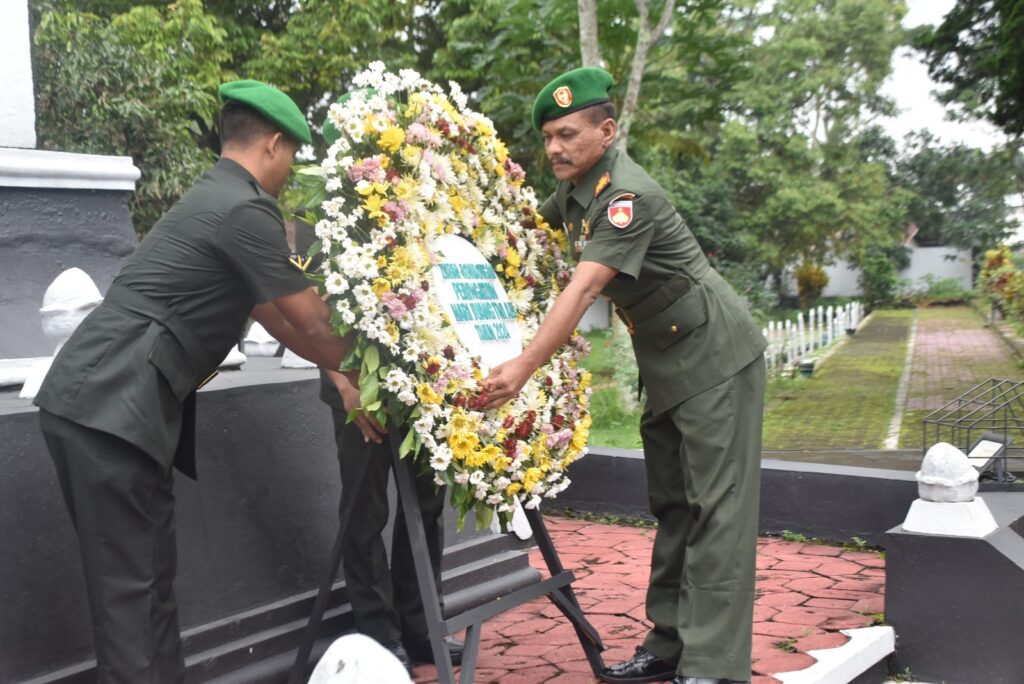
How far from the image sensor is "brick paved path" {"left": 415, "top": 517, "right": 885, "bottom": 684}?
387 centimetres

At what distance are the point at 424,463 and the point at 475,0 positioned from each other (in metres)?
13.1

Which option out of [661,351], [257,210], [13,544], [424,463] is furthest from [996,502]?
[13,544]

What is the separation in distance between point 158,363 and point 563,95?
4.78ft

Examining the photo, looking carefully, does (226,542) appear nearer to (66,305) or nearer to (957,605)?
(66,305)

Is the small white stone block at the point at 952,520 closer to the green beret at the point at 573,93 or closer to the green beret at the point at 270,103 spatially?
the green beret at the point at 573,93

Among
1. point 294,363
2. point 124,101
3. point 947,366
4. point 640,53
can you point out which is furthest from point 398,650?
point 947,366

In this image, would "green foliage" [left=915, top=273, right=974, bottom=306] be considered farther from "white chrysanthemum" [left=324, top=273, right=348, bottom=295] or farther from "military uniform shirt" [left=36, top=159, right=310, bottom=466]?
"military uniform shirt" [left=36, top=159, right=310, bottom=466]

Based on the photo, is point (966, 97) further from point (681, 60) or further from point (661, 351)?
point (661, 351)

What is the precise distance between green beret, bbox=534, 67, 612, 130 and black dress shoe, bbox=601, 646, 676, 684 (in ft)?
Answer: 6.21

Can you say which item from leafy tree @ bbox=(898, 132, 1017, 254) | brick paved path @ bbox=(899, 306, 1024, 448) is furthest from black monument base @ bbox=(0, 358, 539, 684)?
leafy tree @ bbox=(898, 132, 1017, 254)

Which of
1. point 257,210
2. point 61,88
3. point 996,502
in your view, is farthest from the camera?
point 61,88

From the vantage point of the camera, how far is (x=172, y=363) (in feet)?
8.98

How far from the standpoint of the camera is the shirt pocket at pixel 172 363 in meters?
2.71

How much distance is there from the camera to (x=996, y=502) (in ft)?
14.6
